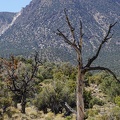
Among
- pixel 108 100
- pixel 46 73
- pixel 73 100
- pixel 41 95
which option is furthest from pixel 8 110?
pixel 46 73

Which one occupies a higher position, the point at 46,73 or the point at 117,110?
the point at 46,73

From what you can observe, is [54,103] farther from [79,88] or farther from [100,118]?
[79,88]

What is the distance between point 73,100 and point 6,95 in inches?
337

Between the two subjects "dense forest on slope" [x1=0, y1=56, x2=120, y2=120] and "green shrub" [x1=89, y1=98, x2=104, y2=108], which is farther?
"green shrub" [x1=89, y1=98, x2=104, y2=108]

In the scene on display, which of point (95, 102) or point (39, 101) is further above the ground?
point (39, 101)

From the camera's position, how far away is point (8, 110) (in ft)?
Result: 111

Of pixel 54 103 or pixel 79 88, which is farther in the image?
pixel 54 103

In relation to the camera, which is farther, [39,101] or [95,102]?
[95,102]

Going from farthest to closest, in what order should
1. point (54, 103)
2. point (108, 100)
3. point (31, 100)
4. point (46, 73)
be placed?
point (46, 73)
point (108, 100)
point (31, 100)
point (54, 103)

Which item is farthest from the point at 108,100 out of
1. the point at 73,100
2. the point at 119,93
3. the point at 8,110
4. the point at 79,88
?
the point at 79,88

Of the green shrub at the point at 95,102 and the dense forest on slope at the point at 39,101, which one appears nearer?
the dense forest on slope at the point at 39,101

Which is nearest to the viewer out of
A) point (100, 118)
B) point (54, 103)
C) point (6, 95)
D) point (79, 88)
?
point (79, 88)

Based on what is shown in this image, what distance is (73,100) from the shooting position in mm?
41594

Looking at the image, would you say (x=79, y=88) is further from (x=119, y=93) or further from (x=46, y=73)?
(x=46, y=73)
